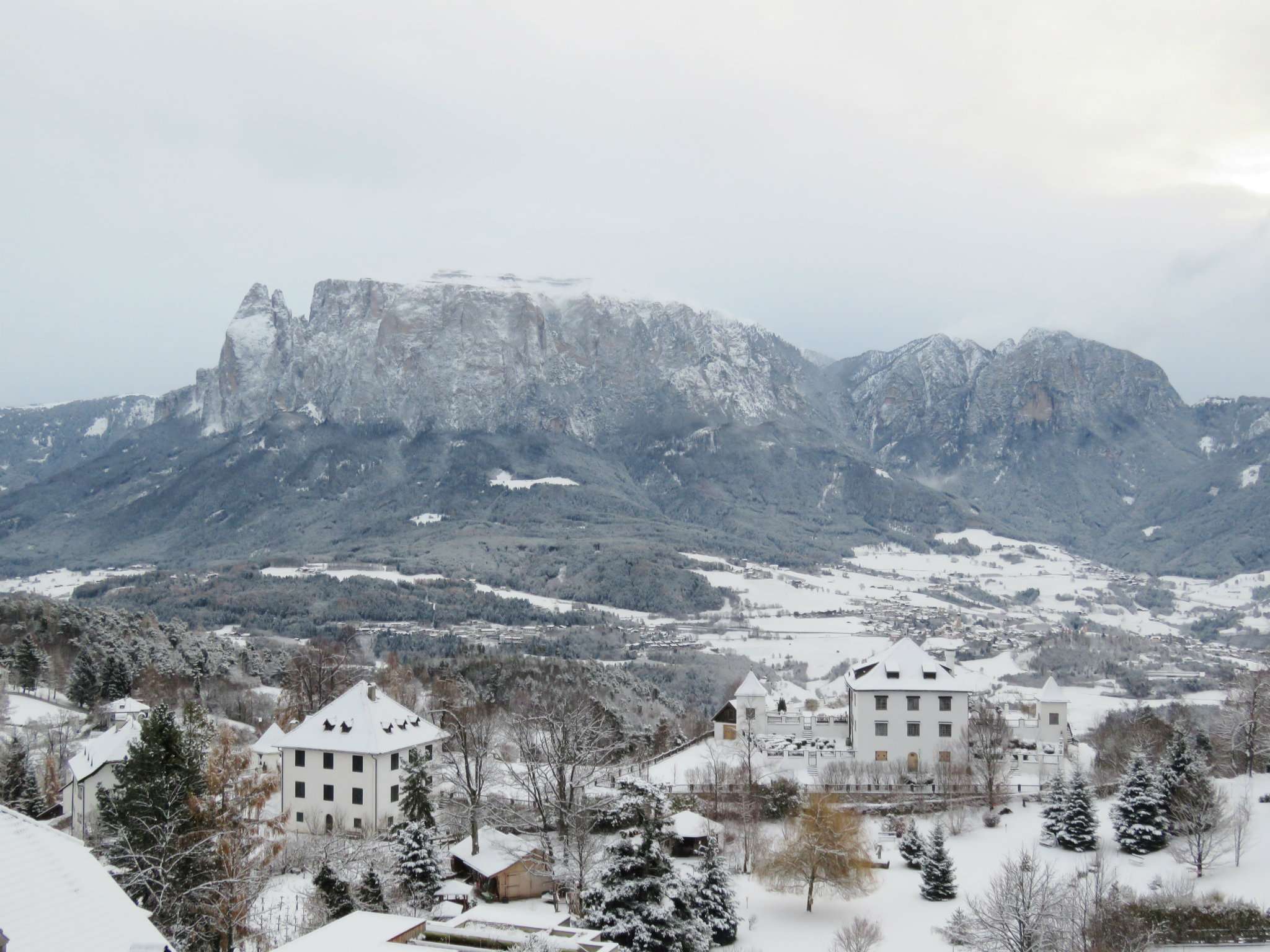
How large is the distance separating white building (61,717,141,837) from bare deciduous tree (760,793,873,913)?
3276 cm

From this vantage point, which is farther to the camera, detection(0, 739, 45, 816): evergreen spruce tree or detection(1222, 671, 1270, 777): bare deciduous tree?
detection(1222, 671, 1270, 777): bare deciduous tree

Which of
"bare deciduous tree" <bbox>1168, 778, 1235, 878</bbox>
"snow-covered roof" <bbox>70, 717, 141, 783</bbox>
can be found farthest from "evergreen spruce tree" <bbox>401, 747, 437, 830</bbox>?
"bare deciduous tree" <bbox>1168, 778, 1235, 878</bbox>

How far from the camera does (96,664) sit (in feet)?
317

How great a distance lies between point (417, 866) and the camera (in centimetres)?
4222

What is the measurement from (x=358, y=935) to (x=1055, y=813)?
33.6 meters

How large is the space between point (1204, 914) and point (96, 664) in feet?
287

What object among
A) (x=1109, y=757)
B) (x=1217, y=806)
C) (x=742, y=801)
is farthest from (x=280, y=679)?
(x=1217, y=806)

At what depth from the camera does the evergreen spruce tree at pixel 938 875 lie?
43406 millimetres

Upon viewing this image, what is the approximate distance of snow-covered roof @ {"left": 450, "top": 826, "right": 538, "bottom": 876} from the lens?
44.9 m

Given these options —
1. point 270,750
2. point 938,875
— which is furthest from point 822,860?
point 270,750

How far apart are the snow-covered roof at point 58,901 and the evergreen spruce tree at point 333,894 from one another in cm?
1631

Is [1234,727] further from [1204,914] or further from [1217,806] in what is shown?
[1204,914]

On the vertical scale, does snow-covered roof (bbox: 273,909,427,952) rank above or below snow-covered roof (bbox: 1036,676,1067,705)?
below

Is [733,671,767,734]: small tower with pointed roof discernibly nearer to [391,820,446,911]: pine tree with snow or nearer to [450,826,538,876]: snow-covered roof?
[450,826,538,876]: snow-covered roof
